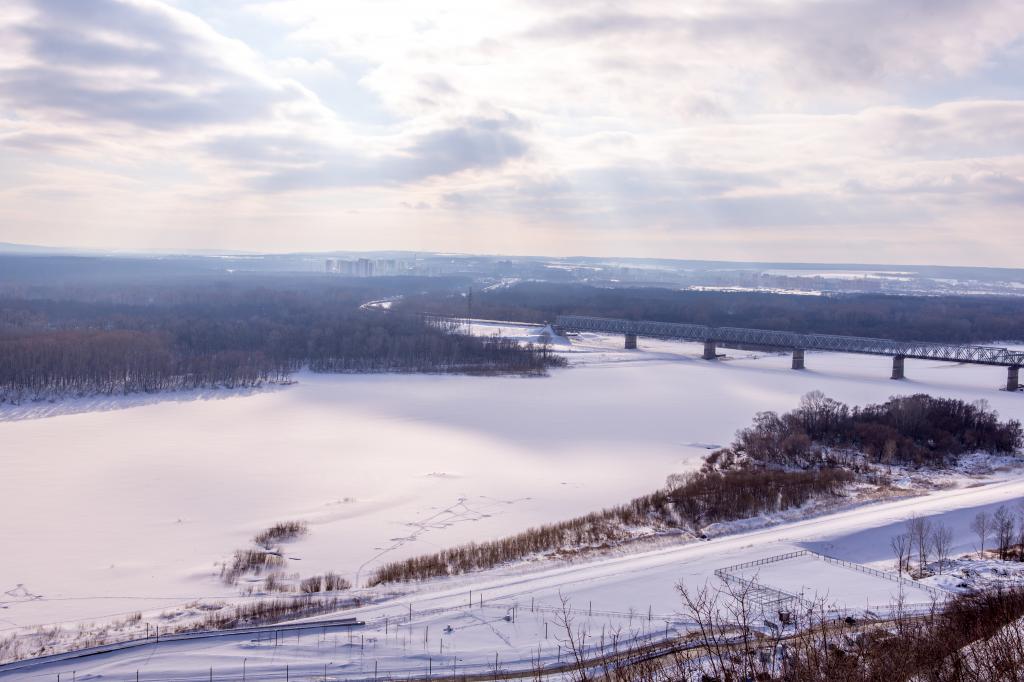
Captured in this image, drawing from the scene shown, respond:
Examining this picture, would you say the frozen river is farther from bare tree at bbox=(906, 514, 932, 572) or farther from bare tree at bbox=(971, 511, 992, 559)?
bare tree at bbox=(971, 511, 992, 559)

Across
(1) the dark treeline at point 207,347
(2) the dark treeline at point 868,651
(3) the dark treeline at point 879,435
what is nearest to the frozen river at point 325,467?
(3) the dark treeline at point 879,435

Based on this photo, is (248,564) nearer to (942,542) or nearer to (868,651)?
(868,651)

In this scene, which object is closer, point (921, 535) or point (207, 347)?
point (921, 535)

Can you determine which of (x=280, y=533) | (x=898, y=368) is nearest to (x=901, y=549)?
(x=280, y=533)

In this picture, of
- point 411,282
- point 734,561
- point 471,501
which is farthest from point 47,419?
point 411,282

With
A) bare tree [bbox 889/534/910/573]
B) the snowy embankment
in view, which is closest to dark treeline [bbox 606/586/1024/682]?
the snowy embankment

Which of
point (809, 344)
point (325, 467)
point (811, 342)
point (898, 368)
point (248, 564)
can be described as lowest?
point (248, 564)

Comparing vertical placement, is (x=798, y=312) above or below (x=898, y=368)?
above

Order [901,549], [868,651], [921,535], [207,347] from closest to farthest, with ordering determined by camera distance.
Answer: [868,651] < [901,549] < [921,535] < [207,347]

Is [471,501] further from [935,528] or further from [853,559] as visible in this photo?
[935,528]
